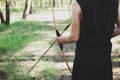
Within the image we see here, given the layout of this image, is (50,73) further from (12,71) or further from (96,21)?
(96,21)

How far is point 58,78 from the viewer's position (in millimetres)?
7672

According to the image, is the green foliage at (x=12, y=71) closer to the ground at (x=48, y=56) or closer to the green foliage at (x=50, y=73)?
the ground at (x=48, y=56)

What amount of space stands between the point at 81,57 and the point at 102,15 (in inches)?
19.0

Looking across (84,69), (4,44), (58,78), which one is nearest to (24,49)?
(4,44)

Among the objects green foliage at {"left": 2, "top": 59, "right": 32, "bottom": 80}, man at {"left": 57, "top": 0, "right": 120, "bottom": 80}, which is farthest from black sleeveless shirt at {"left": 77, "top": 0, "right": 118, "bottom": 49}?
green foliage at {"left": 2, "top": 59, "right": 32, "bottom": 80}

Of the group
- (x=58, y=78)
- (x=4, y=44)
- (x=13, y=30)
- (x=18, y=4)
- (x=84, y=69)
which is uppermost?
(x=84, y=69)

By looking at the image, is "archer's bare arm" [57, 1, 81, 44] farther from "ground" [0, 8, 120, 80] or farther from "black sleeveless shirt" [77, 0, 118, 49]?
"ground" [0, 8, 120, 80]

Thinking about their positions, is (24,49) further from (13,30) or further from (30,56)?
(13,30)

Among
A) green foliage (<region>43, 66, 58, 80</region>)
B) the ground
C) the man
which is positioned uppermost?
the man

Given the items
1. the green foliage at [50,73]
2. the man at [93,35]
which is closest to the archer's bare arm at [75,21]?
the man at [93,35]

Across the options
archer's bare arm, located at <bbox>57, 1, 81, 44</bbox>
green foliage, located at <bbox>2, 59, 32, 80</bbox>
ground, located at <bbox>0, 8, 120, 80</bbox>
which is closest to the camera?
archer's bare arm, located at <bbox>57, 1, 81, 44</bbox>

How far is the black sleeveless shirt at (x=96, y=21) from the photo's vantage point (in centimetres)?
339

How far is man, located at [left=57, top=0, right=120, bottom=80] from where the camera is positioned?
11.1 ft

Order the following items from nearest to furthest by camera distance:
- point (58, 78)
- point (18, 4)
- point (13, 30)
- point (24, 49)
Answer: point (58, 78), point (24, 49), point (13, 30), point (18, 4)
